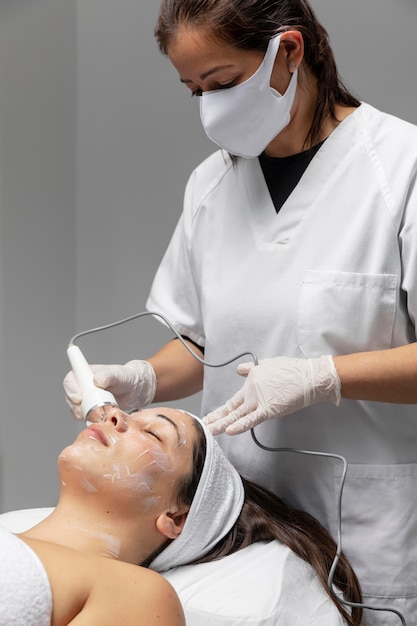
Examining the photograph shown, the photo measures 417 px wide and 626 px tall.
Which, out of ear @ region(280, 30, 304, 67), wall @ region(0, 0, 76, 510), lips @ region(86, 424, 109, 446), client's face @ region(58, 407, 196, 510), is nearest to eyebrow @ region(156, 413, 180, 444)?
client's face @ region(58, 407, 196, 510)

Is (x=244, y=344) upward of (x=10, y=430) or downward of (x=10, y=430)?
upward

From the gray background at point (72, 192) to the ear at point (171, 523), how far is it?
149 centimetres

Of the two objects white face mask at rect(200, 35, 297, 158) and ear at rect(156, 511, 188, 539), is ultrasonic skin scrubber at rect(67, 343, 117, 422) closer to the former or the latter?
ear at rect(156, 511, 188, 539)

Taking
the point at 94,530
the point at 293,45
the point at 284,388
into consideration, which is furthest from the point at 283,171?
the point at 94,530

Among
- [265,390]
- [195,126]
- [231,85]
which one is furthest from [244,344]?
[195,126]

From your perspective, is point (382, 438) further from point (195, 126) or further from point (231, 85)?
point (195, 126)

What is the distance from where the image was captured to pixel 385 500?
1.72 meters

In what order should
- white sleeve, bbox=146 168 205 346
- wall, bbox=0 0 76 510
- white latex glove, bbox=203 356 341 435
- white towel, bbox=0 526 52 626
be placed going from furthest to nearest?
wall, bbox=0 0 76 510
white sleeve, bbox=146 168 205 346
white latex glove, bbox=203 356 341 435
white towel, bbox=0 526 52 626

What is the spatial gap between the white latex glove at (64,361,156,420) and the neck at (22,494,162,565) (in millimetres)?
284

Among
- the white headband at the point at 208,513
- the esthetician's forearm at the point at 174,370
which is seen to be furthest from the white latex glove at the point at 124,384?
the white headband at the point at 208,513

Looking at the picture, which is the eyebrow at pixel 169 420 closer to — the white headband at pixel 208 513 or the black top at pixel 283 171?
the white headband at pixel 208 513

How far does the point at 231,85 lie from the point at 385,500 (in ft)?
2.92

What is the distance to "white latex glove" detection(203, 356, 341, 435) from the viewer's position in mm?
1610

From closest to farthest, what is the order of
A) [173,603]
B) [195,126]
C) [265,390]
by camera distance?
1. [173,603]
2. [265,390]
3. [195,126]
